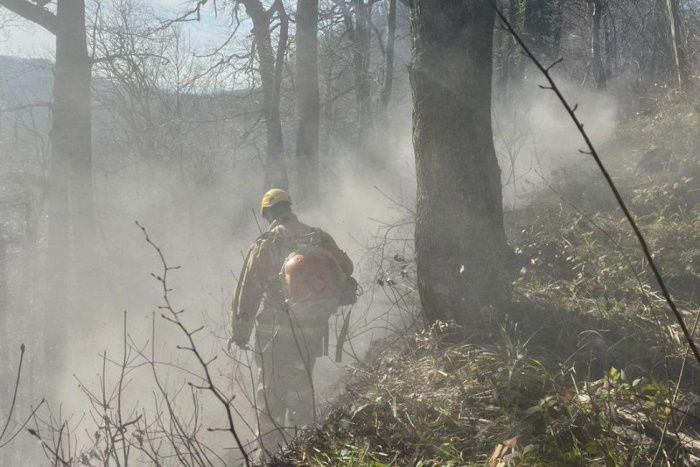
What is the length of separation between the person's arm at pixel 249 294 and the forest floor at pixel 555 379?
132 centimetres

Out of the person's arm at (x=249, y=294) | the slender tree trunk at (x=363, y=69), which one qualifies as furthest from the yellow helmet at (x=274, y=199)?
the slender tree trunk at (x=363, y=69)

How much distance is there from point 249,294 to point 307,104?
6.58 meters

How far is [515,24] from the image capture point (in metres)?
11.0

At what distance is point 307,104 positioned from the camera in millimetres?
10711

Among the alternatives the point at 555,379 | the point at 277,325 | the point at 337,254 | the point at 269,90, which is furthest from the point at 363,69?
the point at 555,379

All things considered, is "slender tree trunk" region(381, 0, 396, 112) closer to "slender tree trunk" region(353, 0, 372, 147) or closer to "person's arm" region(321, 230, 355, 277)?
"slender tree trunk" region(353, 0, 372, 147)

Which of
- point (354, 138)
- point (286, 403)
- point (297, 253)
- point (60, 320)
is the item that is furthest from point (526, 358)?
point (354, 138)

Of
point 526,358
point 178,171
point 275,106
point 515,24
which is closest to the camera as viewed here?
point 526,358

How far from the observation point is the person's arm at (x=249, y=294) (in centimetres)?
479

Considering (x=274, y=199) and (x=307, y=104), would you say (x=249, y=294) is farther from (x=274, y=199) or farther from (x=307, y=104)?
(x=307, y=104)

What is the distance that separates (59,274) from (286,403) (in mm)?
6420

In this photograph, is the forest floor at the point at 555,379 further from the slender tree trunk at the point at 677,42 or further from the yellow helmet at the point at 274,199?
the slender tree trunk at the point at 677,42

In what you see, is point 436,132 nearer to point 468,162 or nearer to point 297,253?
point 468,162

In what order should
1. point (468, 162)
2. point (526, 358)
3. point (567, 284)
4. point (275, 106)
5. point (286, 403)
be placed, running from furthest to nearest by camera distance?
point (275, 106) < point (286, 403) < point (567, 284) < point (468, 162) < point (526, 358)
